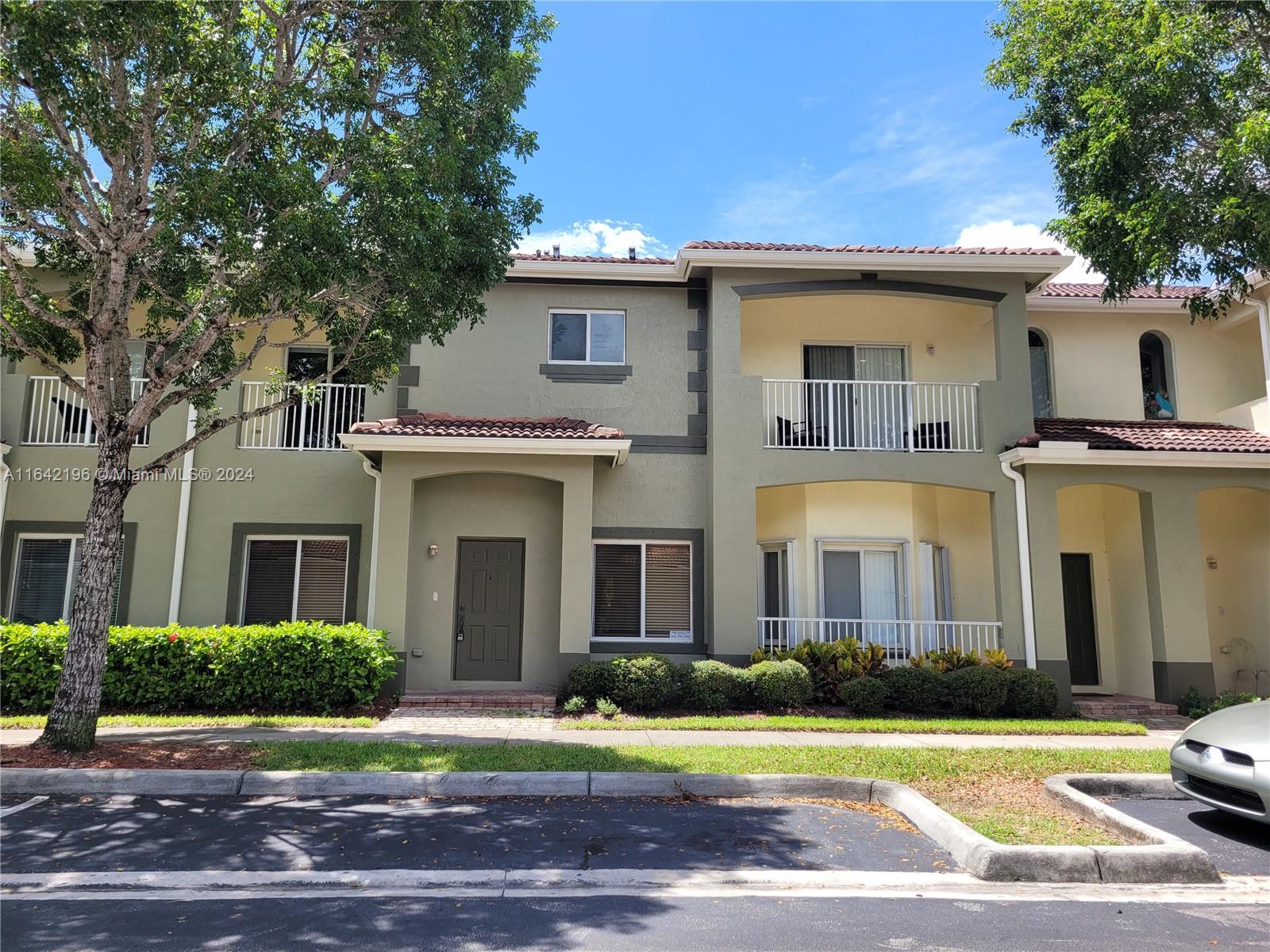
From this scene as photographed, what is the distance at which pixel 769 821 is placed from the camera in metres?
6.66

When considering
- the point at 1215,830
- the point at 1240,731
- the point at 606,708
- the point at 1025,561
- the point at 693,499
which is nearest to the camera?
the point at 1240,731

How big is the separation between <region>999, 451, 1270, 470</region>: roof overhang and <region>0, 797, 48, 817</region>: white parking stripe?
12.7 meters

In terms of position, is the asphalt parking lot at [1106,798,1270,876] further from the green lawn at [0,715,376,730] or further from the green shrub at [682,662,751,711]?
the green lawn at [0,715,376,730]

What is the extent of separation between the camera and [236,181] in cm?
782

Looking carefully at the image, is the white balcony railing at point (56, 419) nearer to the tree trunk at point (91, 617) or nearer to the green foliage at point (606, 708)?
the tree trunk at point (91, 617)

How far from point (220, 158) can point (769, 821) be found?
26.8ft

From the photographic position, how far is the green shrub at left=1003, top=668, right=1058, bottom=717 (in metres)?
11.7

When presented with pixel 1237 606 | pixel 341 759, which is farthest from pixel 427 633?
Answer: pixel 1237 606

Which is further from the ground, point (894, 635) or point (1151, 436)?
point (1151, 436)

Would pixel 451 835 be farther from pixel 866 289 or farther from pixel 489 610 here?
pixel 866 289

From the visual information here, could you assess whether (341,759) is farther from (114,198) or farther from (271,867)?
(114,198)

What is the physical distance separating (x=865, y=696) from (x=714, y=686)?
2086 millimetres

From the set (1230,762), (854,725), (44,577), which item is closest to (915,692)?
(854,725)

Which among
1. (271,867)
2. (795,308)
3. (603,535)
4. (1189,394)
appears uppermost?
(795,308)
